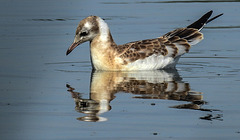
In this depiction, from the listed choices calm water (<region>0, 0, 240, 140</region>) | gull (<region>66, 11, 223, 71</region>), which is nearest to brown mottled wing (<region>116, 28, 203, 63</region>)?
gull (<region>66, 11, 223, 71</region>)

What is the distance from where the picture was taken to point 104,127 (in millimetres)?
8625

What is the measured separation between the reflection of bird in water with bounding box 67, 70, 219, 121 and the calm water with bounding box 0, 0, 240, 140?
0.01m

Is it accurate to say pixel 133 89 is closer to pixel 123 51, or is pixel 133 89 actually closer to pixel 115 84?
pixel 115 84

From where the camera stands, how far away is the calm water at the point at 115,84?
8.52 meters

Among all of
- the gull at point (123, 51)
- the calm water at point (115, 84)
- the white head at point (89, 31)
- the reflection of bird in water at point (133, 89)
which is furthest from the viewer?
the white head at point (89, 31)

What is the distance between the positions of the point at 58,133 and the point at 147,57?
17.0 ft

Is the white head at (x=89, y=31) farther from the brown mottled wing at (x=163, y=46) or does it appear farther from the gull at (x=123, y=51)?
the brown mottled wing at (x=163, y=46)

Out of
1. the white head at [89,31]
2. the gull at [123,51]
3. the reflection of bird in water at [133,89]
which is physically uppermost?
the white head at [89,31]

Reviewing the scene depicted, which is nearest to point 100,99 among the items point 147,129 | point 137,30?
point 147,129

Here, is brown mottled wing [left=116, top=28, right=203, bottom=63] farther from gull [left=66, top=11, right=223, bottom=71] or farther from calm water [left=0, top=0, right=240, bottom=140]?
calm water [left=0, top=0, right=240, bottom=140]

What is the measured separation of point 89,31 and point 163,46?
1387 millimetres

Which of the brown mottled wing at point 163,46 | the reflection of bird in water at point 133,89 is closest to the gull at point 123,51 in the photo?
the brown mottled wing at point 163,46

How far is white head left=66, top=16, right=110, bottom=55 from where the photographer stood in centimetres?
1346

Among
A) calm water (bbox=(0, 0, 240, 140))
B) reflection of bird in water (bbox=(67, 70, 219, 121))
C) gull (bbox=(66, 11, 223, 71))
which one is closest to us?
calm water (bbox=(0, 0, 240, 140))
